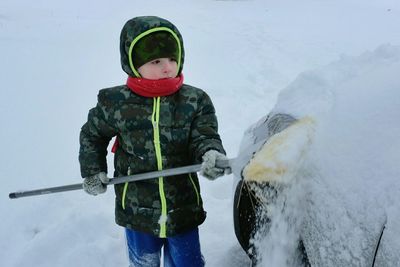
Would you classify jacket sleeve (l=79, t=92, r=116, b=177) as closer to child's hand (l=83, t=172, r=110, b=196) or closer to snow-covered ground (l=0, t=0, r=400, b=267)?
child's hand (l=83, t=172, r=110, b=196)

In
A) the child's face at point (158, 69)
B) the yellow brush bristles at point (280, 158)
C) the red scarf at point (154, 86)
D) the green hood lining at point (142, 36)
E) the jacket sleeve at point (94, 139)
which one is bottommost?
the jacket sleeve at point (94, 139)

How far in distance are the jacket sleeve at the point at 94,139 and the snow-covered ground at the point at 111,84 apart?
3.37 feet

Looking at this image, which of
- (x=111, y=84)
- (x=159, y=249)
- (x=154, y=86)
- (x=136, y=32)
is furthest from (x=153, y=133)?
(x=111, y=84)

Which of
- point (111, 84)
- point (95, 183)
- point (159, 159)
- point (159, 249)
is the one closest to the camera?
point (159, 159)

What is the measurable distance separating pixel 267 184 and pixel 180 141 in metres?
0.62

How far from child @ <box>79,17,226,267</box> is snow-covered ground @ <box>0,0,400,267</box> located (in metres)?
0.62

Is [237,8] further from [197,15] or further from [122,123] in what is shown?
[122,123]

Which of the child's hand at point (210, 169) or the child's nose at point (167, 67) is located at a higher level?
the child's nose at point (167, 67)

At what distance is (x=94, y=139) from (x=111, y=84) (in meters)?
3.73

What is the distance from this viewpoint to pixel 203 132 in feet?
7.04

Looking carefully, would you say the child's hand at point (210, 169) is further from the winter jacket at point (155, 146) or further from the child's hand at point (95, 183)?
the child's hand at point (95, 183)

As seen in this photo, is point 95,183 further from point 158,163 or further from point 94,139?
point 158,163

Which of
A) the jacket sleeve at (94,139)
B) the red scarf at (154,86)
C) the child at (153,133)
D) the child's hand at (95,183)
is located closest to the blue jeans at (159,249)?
the child at (153,133)

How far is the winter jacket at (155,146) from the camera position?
7.01 feet
